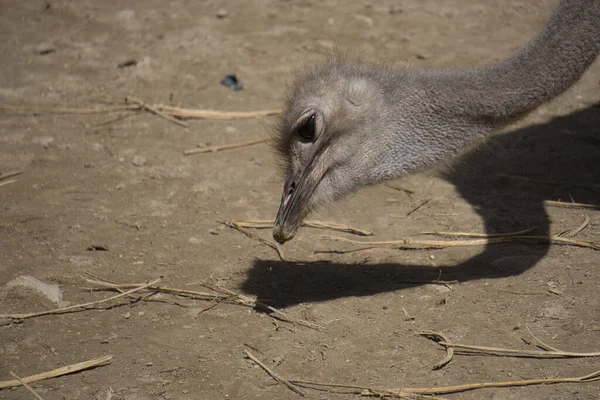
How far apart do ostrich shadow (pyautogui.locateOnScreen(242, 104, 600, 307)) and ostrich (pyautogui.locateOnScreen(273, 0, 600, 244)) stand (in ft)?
0.97

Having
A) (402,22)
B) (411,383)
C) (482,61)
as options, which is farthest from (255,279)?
(402,22)

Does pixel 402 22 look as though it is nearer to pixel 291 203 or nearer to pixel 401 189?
pixel 401 189

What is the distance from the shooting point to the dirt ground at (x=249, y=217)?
3.47 metres

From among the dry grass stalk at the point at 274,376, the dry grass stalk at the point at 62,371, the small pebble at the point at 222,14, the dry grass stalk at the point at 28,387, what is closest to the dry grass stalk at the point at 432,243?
the dry grass stalk at the point at 274,376

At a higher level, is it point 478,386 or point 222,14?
point 478,386

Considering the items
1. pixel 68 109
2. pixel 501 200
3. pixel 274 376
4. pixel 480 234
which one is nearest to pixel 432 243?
pixel 480 234

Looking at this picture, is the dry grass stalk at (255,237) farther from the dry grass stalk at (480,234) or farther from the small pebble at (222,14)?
the small pebble at (222,14)

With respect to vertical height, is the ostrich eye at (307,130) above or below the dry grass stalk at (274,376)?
above

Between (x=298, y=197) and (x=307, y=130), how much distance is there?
11.9 inches

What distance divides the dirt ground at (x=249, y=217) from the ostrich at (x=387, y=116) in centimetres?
30

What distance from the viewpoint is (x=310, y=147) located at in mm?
3578

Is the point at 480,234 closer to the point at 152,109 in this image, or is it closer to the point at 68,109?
the point at 152,109

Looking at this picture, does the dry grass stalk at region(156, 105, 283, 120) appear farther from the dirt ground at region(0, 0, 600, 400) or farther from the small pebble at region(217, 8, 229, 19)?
the small pebble at region(217, 8, 229, 19)

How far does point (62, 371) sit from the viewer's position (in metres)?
3.40
